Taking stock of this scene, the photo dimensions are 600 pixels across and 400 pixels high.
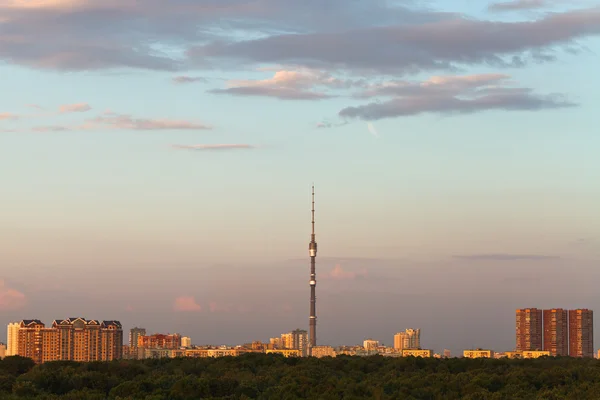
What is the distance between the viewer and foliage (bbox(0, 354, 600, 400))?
46906 millimetres

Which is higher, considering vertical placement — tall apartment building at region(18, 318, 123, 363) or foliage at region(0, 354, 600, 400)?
foliage at region(0, 354, 600, 400)

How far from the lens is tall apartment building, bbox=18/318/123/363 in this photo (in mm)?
194625

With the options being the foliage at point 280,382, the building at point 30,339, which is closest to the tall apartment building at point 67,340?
the building at point 30,339

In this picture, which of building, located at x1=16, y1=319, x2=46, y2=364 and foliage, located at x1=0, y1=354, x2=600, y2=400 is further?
building, located at x1=16, y1=319, x2=46, y2=364

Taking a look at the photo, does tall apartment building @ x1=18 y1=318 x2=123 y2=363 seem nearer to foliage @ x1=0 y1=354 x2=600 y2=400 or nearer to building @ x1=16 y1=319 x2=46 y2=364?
building @ x1=16 y1=319 x2=46 y2=364

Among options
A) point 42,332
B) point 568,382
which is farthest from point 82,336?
point 568,382

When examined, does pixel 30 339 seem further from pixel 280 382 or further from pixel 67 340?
pixel 280 382

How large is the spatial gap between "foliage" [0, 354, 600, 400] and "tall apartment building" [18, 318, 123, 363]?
391 ft

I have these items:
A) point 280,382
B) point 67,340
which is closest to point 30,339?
point 67,340

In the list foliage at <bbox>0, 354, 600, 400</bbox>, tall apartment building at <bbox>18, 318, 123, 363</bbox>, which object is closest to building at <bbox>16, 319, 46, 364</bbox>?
tall apartment building at <bbox>18, 318, 123, 363</bbox>

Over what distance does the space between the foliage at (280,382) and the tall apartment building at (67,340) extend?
391 ft

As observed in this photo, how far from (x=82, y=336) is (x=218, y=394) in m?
156

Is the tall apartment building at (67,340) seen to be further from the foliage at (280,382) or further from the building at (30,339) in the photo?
the foliage at (280,382)

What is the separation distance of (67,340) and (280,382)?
148 m
